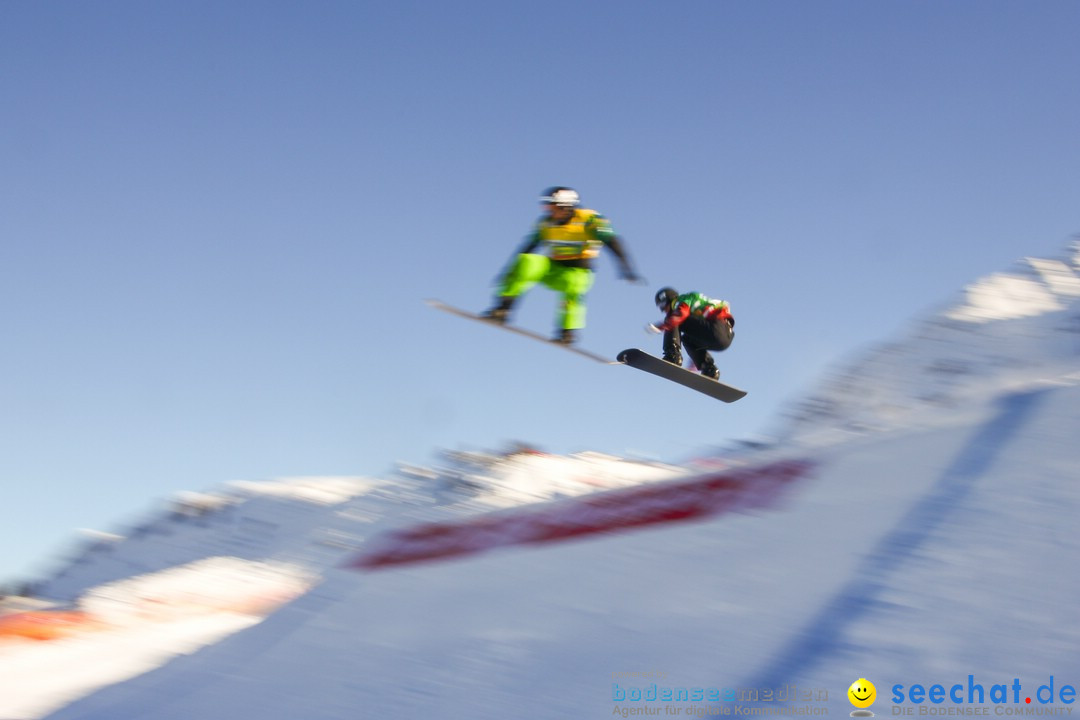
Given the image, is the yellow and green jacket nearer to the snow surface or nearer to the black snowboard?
the black snowboard

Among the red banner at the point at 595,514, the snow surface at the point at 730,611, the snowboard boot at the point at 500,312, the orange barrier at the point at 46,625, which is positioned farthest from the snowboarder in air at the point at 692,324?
the orange barrier at the point at 46,625

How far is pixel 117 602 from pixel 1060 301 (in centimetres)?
765

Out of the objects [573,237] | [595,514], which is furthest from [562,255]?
[595,514]

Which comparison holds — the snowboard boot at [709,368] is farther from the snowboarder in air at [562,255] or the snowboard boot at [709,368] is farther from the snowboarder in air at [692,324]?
the snowboarder in air at [562,255]

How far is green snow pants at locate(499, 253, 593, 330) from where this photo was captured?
300 inches

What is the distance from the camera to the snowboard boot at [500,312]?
25.2 ft

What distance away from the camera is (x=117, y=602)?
6.70 metres

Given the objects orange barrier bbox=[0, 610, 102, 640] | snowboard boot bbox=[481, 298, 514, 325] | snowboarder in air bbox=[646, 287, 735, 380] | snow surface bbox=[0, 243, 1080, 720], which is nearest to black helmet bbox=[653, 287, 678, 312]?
snowboarder in air bbox=[646, 287, 735, 380]

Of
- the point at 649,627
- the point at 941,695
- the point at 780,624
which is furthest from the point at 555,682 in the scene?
the point at 941,695

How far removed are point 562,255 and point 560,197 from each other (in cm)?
49

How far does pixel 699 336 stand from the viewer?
8.11m

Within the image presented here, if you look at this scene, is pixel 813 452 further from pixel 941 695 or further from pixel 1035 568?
pixel 941 695

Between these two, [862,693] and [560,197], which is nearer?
[862,693]

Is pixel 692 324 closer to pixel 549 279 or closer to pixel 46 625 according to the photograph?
pixel 549 279
